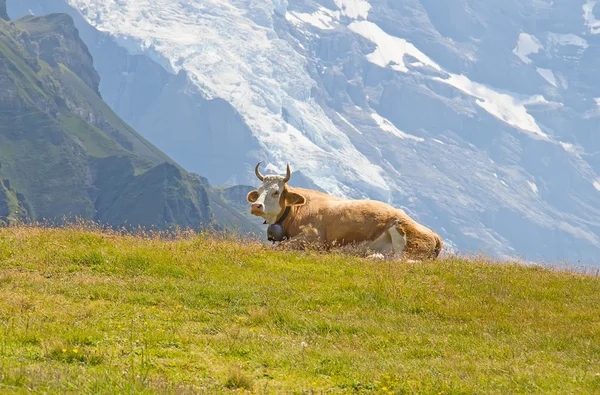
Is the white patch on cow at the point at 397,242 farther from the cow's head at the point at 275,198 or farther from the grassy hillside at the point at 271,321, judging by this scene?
the cow's head at the point at 275,198

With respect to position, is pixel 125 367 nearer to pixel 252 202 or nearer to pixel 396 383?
pixel 396 383

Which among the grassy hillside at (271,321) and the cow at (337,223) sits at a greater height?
the grassy hillside at (271,321)

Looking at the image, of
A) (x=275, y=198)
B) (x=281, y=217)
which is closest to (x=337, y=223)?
(x=281, y=217)

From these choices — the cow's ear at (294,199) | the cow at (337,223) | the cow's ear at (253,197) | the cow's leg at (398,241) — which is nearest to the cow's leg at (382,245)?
the cow at (337,223)

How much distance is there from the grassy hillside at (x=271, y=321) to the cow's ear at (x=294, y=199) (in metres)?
2.85

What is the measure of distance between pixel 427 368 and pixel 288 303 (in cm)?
434

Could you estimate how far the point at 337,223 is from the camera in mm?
22156

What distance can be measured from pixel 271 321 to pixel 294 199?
941cm

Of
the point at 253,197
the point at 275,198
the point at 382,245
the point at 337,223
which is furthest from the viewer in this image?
the point at 253,197

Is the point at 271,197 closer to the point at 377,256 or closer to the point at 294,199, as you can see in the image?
the point at 294,199

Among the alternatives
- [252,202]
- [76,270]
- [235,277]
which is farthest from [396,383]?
[252,202]

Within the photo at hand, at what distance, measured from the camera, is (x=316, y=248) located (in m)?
21.4

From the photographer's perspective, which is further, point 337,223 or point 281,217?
point 281,217

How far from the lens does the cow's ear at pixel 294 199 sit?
2262cm
